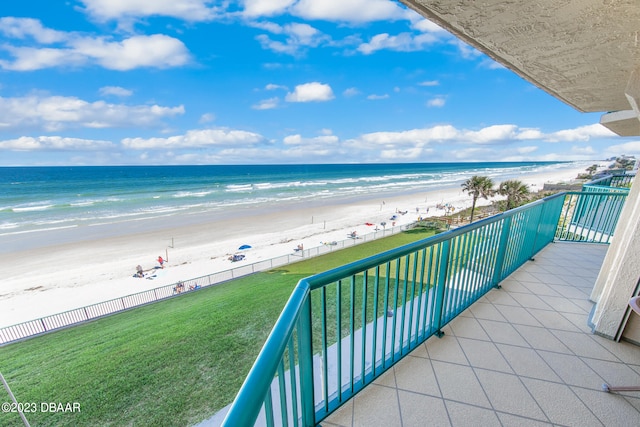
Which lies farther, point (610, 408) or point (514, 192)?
point (514, 192)

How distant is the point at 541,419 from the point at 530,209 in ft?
9.02

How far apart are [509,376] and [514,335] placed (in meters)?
0.59

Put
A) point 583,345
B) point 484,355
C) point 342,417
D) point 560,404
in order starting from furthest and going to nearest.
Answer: point 583,345 → point 484,355 → point 560,404 → point 342,417

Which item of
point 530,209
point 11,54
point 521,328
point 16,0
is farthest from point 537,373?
point 11,54

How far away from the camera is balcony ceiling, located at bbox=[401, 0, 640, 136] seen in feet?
3.88

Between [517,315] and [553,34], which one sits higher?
[553,34]

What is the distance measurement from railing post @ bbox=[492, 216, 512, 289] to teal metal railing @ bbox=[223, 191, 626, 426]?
1 cm

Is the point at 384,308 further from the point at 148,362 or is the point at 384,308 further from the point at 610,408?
the point at 148,362

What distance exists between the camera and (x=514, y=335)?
231cm

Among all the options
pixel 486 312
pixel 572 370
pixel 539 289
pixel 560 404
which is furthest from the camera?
pixel 539 289

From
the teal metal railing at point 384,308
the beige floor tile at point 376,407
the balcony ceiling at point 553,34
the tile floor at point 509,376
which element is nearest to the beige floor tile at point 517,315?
the tile floor at point 509,376

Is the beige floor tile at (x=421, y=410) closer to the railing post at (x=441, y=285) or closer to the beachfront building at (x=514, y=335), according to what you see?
the beachfront building at (x=514, y=335)

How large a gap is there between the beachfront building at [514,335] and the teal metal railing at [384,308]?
1 cm

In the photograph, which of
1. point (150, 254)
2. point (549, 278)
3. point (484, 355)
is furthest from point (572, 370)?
point (150, 254)
